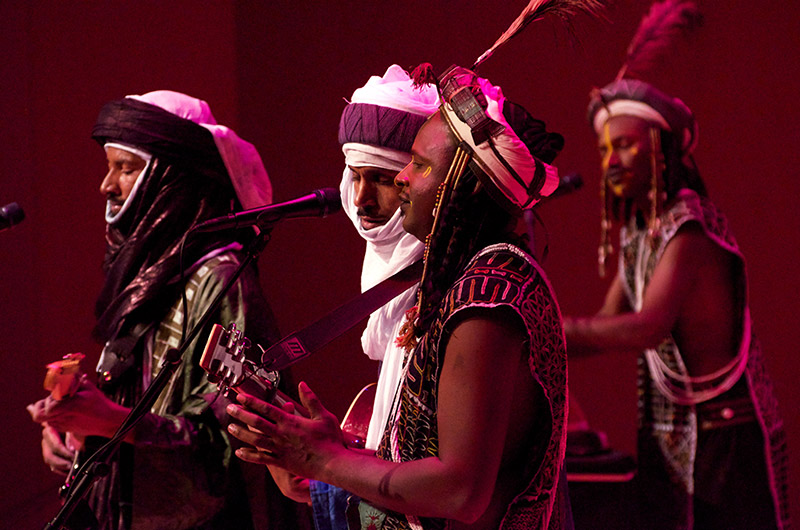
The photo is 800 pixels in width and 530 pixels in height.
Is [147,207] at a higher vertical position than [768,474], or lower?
higher

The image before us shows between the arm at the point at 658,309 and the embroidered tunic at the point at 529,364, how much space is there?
1701 millimetres

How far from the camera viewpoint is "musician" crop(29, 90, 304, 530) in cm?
258

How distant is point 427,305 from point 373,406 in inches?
28.2

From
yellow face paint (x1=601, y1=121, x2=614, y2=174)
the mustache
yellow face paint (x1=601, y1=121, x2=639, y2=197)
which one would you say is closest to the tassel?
the mustache

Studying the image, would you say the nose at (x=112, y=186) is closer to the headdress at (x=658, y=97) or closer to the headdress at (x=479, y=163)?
the headdress at (x=479, y=163)

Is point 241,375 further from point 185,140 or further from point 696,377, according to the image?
point 696,377

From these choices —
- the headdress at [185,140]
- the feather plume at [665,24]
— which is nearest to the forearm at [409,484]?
the headdress at [185,140]

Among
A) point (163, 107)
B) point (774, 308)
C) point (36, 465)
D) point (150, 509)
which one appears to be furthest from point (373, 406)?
point (774, 308)

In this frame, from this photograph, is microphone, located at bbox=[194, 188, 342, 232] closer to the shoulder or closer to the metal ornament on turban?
the metal ornament on turban

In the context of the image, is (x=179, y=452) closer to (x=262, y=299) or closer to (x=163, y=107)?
(x=262, y=299)

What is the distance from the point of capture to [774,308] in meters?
5.25

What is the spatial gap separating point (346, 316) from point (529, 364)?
829mm

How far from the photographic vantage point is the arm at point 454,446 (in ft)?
4.99

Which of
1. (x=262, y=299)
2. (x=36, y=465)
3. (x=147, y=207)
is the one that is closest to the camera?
(x=262, y=299)
